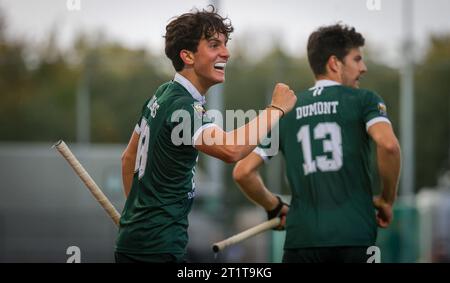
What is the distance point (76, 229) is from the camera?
2166cm

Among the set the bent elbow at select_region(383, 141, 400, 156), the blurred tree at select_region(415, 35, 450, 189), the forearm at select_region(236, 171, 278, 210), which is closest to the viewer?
the bent elbow at select_region(383, 141, 400, 156)

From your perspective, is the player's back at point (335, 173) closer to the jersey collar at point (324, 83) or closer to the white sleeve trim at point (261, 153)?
the jersey collar at point (324, 83)

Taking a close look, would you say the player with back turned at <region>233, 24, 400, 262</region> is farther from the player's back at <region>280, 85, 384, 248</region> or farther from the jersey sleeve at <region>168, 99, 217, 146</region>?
the jersey sleeve at <region>168, 99, 217, 146</region>

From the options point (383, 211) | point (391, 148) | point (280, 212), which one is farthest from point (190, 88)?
point (383, 211)

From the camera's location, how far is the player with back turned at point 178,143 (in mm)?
5402

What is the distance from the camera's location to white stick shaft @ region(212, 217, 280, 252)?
19.9 feet

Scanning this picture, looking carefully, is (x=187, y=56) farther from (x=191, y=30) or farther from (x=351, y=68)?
(x=351, y=68)

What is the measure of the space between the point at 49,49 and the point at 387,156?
24730mm

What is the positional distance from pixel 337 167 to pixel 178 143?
1.32 meters

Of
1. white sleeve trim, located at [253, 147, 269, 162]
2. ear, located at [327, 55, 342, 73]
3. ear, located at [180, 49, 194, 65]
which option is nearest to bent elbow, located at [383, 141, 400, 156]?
ear, located at [327, 55, 342, 73]

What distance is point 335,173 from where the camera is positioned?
6305 mm
